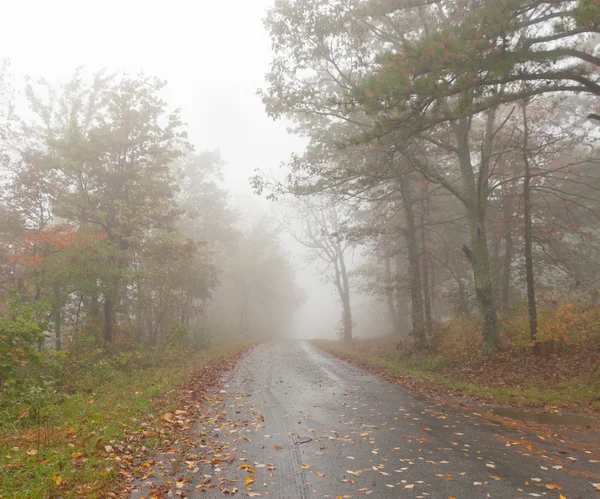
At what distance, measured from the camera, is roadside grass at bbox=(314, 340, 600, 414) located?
837 cm

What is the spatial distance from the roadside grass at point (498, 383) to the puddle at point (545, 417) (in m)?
0.53

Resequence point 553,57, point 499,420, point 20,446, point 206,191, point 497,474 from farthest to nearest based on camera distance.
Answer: point 206,191 → point 553,57 → point 499,420 → point 20,446 → point 497,474

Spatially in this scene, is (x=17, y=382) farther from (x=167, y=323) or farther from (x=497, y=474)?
(x=167, y=323)

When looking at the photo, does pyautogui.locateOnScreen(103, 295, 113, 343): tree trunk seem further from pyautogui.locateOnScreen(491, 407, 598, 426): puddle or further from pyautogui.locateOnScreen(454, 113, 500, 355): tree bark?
pyautogui.locateOnScreen(491, 407, 598, 426): puddle

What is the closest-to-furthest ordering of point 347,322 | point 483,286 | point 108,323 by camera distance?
point 483,286 < point 108,323 < point 347,322

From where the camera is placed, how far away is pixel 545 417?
291 inches

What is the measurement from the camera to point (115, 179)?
16.9 m

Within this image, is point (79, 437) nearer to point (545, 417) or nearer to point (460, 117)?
point (545, 417)

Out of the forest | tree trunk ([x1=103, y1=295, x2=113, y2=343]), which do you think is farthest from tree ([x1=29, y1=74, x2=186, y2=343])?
the forest

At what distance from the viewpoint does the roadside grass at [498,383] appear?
8.37 metres

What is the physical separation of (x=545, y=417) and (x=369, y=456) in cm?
409

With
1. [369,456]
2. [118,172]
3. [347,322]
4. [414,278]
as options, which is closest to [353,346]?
[347,322]

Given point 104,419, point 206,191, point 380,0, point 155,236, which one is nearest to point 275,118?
point 380,0

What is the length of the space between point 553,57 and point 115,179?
15924 millimetres
